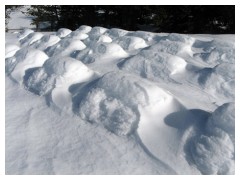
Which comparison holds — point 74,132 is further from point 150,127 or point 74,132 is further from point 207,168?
point 207,168

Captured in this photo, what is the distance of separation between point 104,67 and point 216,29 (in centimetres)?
620

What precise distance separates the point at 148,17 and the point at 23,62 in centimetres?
701

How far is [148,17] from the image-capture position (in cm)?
923

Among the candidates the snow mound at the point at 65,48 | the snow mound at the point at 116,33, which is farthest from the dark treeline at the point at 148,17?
the snow mound at the point at 65,48

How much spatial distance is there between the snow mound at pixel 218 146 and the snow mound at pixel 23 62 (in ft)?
6.70

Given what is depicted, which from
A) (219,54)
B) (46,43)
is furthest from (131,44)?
(46,43)

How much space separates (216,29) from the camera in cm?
801

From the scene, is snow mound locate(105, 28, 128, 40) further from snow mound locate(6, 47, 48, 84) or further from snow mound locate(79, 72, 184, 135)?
snow mound locate(79, 72, 184, 135)

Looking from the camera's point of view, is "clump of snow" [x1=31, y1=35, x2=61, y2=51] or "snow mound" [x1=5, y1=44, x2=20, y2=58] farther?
"clump of snow" [x1=31, y1=35, x2=61, y2=51]

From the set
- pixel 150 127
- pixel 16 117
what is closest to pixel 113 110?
pixel 150 127

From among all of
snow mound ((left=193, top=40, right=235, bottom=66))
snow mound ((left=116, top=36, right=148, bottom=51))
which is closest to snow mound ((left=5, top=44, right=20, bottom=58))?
snow mound ((left=116, top=36, right=148, bottom=51))

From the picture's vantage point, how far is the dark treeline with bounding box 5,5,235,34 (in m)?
7.68

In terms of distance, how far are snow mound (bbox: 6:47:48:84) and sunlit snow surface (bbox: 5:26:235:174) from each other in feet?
0.06

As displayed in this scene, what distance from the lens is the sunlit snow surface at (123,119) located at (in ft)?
5.02
